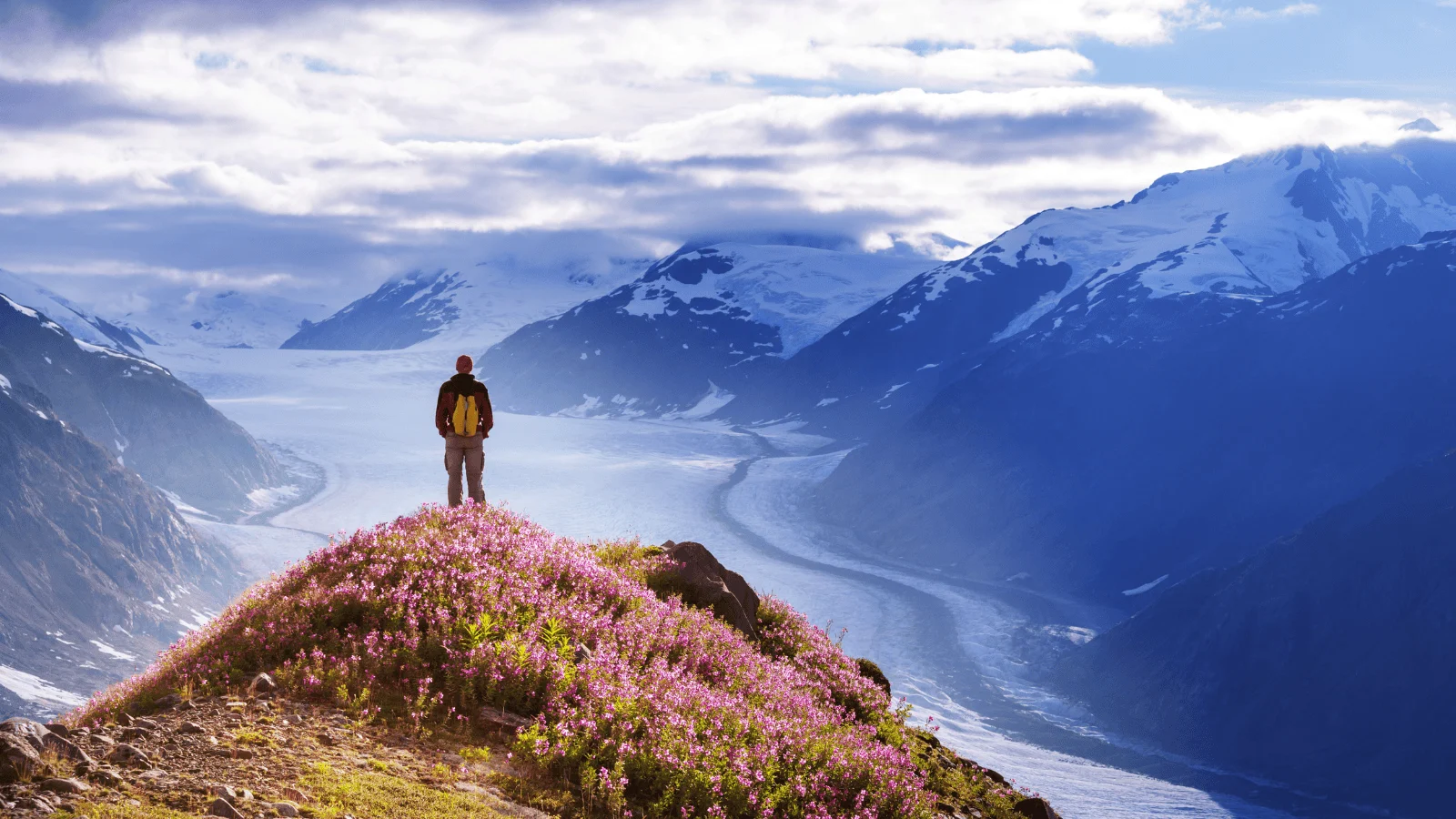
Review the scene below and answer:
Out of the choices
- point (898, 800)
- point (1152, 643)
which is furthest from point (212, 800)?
point (1152, 643)

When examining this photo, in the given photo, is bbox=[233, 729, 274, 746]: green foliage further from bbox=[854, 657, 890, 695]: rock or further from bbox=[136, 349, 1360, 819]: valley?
bbox=[136, 349, 1360, 819]: valley

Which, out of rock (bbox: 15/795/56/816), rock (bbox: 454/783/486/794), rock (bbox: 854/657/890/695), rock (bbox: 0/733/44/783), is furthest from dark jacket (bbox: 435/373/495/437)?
rock (bbox: 15/795/56/816)

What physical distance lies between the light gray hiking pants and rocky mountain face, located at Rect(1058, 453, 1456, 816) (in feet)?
449

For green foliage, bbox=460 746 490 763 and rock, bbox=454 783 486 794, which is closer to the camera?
rock, bbox=454 783 486 794

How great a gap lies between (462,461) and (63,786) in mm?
9680

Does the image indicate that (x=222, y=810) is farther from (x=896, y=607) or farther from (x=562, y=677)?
(x=896, y=607)

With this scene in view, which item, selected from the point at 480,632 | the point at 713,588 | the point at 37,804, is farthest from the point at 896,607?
the point at 37,804

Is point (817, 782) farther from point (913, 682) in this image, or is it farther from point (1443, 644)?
point (1443, 644)

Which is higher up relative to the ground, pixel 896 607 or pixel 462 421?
pixel 462 421

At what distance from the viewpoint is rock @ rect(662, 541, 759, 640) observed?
51.5 ft

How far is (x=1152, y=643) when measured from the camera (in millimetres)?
158125

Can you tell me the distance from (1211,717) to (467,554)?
149 meters

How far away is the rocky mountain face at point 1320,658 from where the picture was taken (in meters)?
135

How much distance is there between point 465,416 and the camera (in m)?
17.2
